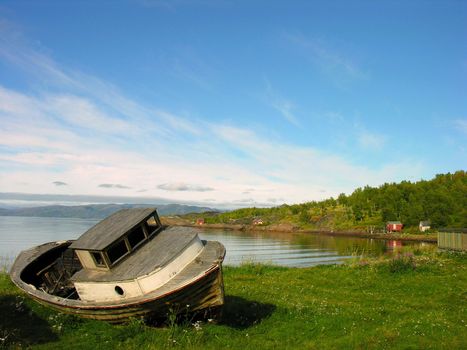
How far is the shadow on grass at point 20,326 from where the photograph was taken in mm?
12875

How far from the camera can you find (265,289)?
22656 mm

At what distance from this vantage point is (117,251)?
16.0 meters

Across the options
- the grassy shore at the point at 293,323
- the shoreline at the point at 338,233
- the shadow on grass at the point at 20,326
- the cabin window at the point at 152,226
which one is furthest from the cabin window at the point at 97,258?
the shoreline at the point at 338,233

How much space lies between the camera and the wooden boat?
13.6 meters

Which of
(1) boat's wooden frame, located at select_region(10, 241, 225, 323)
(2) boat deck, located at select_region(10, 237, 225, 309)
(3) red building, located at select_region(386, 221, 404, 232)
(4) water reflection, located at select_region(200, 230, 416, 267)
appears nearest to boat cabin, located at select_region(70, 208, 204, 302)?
(2) boat deck, located at select_region(10, 237, 225, 309)

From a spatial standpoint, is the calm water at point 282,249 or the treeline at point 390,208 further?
the treeline at point 390,208

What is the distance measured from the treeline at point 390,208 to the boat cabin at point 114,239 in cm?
9802

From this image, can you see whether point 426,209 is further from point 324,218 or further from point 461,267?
point 461,267

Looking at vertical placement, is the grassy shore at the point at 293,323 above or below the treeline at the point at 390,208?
below

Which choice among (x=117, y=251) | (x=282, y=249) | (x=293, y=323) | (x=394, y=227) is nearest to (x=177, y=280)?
(x=117, y=251)

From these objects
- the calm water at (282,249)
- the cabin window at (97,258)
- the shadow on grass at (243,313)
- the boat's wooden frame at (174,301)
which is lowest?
the calm water at (282,249)

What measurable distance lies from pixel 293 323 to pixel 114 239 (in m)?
7.55

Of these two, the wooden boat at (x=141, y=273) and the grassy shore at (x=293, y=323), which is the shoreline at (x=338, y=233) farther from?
the wooden boat at (x=141, y=273)

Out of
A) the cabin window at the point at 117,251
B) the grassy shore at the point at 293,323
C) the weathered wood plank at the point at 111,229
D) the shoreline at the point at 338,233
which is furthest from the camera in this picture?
the shoreline at the point at 338,233
